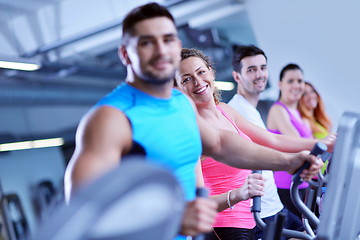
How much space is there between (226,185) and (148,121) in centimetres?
100

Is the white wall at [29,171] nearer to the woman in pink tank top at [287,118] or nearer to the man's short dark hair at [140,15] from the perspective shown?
the woman in pink tank top at [287,118]

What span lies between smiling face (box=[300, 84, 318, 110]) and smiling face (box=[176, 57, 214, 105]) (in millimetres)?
2108

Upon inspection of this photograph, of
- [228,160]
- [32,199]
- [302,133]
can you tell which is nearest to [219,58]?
[32,199]

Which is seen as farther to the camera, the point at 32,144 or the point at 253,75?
the point at 32,144

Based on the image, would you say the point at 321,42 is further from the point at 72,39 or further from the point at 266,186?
the point at 72,39

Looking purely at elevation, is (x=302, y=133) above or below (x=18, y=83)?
below

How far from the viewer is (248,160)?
1479mm

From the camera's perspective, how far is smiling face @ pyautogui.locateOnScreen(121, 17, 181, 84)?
120 centimetres

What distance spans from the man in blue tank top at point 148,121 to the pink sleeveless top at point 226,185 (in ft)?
2.34

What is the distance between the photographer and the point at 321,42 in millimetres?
5297

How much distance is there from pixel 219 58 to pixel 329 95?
138 inches

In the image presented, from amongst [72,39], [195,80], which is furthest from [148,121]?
[72,39]

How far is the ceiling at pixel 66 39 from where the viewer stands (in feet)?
21.6

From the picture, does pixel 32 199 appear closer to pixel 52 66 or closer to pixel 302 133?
pixel 52 66
